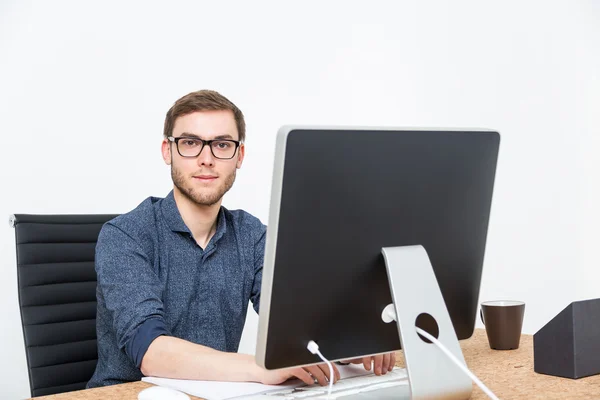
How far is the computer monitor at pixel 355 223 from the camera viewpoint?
2.94 ft

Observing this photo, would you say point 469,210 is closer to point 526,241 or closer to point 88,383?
point 88,383

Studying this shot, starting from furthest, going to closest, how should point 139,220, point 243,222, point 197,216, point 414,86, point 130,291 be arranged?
point 414,86 < point 243,222 < point 197,216 < point 139,220 < point 130,291

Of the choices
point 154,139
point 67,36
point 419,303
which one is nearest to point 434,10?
point 154,139

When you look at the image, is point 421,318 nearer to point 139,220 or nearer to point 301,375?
point 301,375

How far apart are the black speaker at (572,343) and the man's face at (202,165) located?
0.90m

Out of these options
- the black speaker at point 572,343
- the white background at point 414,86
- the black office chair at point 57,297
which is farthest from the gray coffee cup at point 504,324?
the white background at point 414,86

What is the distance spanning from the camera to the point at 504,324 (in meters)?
1.42

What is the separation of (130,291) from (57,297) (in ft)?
1.37

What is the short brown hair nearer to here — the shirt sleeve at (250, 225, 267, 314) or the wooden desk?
the shirt sleeve at (250, 225, 267, 314)

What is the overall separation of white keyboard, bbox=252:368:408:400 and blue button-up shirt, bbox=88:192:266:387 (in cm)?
45

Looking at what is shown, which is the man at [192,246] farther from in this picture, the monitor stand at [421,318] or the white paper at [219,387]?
the monitor stand at [421,318]

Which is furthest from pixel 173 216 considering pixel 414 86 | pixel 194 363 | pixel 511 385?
pixel 414 86

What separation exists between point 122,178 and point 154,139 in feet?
0.67

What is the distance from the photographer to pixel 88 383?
66.4 inches
